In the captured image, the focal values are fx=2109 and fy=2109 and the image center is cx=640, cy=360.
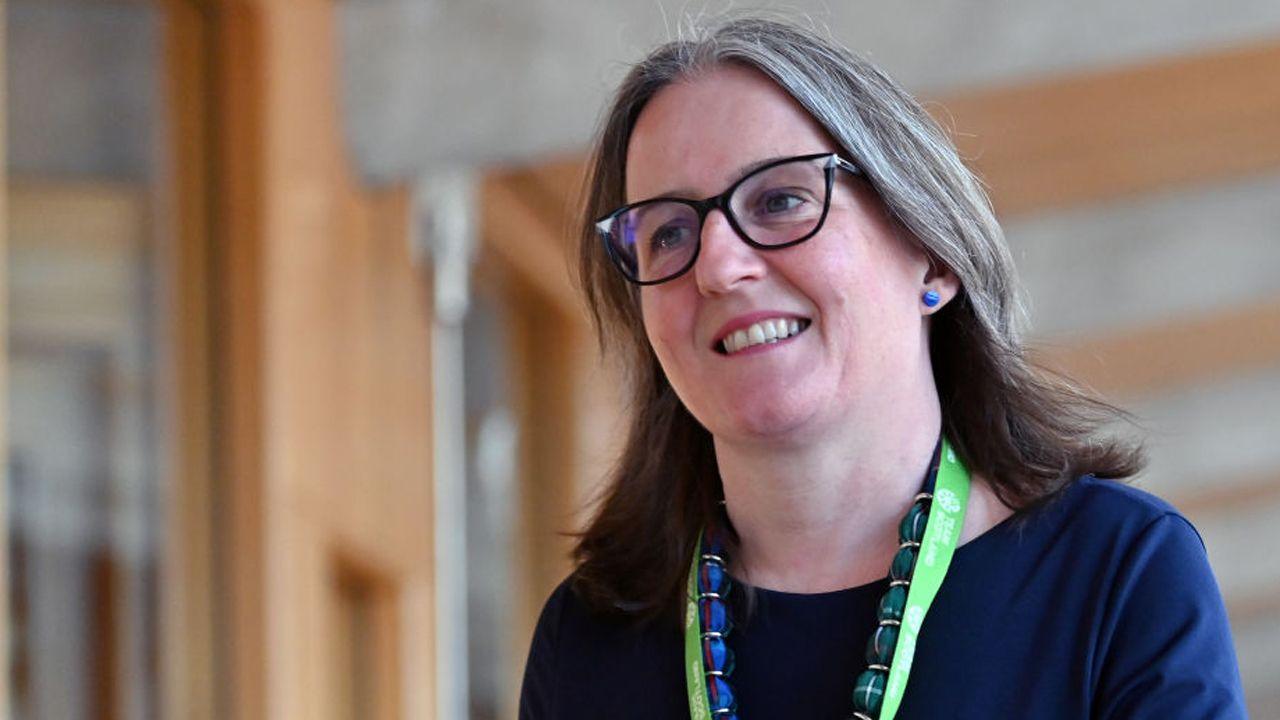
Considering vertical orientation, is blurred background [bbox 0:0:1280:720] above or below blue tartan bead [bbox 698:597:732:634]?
above

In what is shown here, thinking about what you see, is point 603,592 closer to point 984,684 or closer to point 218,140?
point 984,684

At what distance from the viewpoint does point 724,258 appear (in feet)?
6.73

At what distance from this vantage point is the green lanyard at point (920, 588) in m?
1.98

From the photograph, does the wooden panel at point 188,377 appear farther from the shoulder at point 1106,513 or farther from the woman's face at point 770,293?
the shoulder at point 1106,513

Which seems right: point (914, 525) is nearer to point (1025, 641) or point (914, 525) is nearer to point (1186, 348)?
point (1025, 641)

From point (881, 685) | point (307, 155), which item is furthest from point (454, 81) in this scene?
point (881, 685)

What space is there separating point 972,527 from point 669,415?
0.44 m

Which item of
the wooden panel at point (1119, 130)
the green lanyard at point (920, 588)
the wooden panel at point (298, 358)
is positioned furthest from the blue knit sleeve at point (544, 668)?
the wooden panel at point (1119, 130)

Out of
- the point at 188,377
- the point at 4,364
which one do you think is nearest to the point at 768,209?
the point at 4,364

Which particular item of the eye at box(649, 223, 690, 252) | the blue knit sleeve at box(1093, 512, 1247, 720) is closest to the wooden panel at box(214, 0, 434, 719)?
the eye at box(649, 223, 690, 252)

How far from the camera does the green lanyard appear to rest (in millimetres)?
1984

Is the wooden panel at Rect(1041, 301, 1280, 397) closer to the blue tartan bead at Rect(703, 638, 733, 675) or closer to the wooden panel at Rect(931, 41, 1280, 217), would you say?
the wooden panel at Rect(931, 41, 1280, 217)

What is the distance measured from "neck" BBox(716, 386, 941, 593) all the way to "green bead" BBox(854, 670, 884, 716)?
0.15 m

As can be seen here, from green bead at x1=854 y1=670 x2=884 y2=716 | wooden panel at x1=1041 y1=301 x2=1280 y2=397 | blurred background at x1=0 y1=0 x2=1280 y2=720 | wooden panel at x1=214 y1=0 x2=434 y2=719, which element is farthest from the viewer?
wooden panel at x1=1041 y1=301 x2=1280 y2=397
